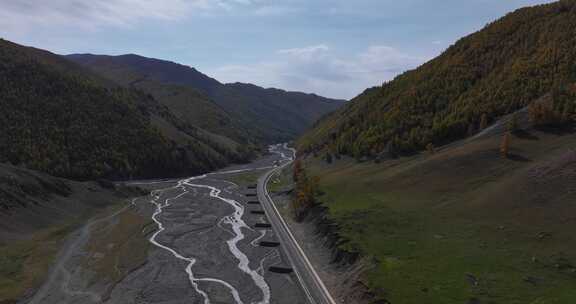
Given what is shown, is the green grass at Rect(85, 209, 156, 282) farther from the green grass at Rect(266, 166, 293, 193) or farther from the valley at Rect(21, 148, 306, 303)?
the green grass at Rect(266, 166, 293, 193)

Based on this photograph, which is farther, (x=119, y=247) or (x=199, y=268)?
(x=119, y=247)

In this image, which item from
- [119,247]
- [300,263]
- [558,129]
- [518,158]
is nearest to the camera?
[300,263]

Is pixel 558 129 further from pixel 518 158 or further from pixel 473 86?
pixel 473 86

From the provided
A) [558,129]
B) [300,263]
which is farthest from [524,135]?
[300,263]

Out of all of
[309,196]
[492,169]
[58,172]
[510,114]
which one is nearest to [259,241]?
[309,196]

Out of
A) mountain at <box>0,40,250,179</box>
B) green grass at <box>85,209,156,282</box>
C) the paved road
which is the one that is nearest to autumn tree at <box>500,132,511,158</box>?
the paved road
